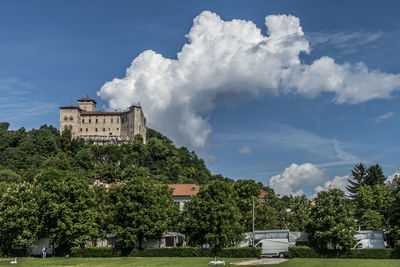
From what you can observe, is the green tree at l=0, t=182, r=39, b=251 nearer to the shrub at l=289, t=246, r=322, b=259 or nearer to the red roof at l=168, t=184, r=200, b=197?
the shrub at l=289, t=246, r=322, b=259

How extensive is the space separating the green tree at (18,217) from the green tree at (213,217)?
68.2 feet

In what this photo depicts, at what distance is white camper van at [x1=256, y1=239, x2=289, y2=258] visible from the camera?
57531 millimetres

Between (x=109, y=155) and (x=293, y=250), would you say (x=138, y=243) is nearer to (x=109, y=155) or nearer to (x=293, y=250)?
(x=293, y=250)

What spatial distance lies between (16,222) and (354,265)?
1656 inches

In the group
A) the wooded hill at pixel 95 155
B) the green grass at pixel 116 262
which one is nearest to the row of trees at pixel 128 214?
the green grass at pixel 116 262

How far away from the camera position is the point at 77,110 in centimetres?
17750

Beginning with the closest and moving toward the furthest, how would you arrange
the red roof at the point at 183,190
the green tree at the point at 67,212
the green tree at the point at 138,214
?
the green tree at the point at 67,212, the green tree at the point at 138,214, the red roof at the point at 183,190

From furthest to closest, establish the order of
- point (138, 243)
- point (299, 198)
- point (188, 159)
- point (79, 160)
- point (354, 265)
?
point (188, 159)
point (79, 160)
point (299, 198)
point (138, 243)
point (354, 265)

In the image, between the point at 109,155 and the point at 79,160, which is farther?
the point at 109,155

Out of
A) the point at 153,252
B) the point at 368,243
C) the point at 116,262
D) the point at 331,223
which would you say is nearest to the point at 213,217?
the point at 153,252

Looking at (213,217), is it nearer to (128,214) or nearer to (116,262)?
(128,214)

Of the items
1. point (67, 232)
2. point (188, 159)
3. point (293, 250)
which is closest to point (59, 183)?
point (67, 232)

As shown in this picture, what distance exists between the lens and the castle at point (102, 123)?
173125 mm

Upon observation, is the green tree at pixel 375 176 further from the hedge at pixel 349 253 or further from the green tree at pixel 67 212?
the green tree at pixel 67 212
